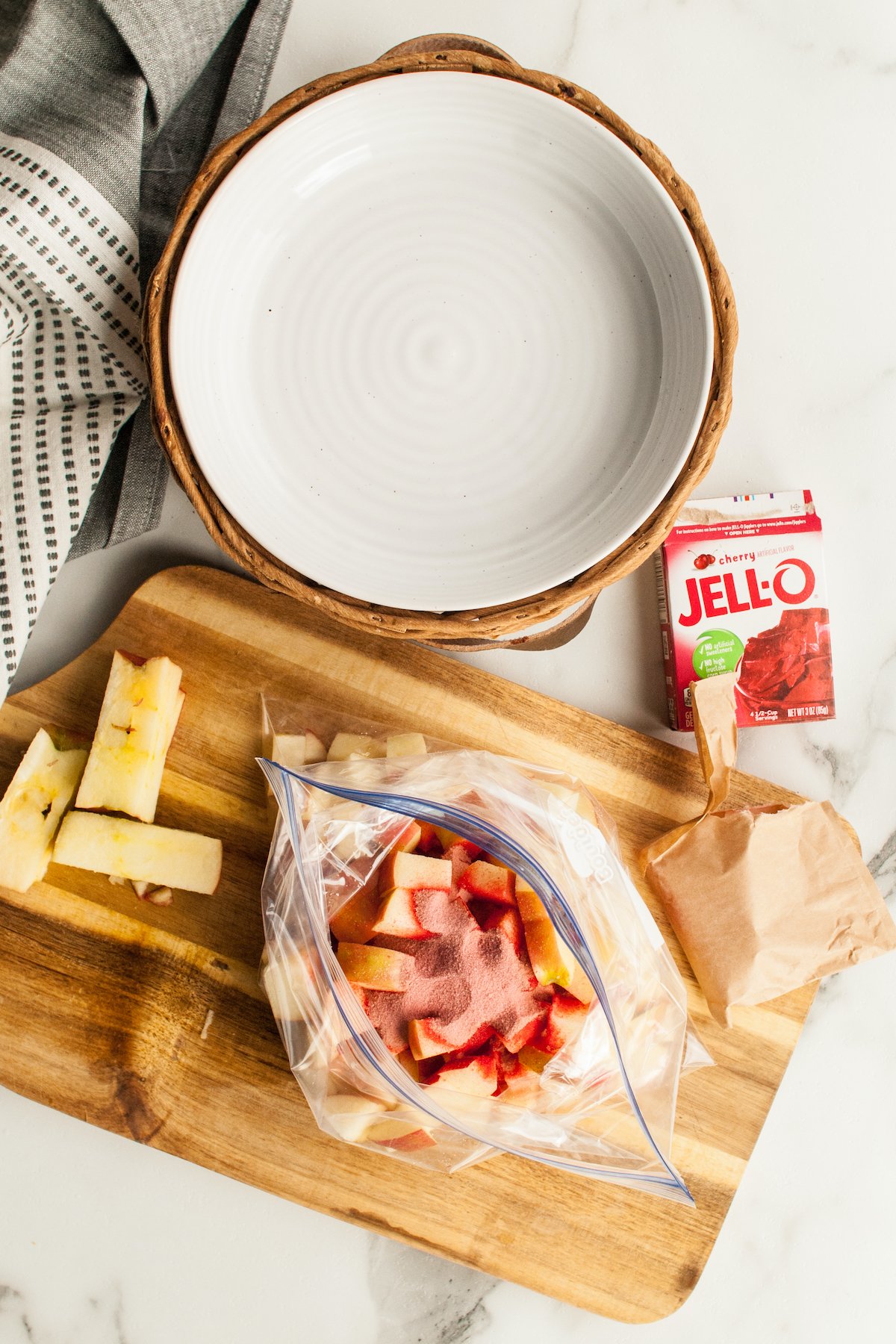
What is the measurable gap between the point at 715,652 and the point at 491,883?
322 millimetres

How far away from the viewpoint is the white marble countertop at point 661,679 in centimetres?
92

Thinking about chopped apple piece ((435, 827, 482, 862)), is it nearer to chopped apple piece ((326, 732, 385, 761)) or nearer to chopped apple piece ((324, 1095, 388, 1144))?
chopped apple piece ((326, 732, 385, 761))

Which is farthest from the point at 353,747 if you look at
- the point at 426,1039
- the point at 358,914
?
the point at 426,1039

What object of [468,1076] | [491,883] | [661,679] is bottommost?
[468,1076]

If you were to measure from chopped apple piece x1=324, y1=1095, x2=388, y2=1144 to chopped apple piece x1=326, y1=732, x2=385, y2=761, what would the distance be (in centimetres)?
30

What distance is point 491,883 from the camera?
80cm

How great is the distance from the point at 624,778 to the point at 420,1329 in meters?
0.61

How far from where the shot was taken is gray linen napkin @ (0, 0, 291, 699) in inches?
30.4

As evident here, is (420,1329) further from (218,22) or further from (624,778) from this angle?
(218,22)

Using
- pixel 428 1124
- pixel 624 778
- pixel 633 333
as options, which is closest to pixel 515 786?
pixel 624 778

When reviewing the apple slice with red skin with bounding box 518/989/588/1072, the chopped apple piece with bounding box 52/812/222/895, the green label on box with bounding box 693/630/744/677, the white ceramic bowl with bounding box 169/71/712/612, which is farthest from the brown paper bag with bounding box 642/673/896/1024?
the chopped apple piece with bounding box 52/812/222/895

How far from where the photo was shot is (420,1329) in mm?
943

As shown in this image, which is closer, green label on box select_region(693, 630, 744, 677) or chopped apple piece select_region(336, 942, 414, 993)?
chopped apple piece select_region(336, 942, 414, 993)

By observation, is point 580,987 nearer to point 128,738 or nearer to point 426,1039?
point 426,1039
